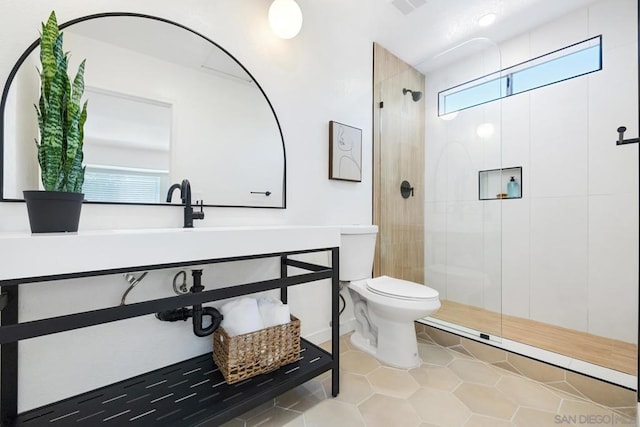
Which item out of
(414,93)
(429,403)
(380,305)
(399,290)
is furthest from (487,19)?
(429,403)

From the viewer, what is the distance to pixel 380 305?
5.53 feet

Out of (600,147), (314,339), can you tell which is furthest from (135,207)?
(600,147)

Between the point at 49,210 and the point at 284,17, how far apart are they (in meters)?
1.48

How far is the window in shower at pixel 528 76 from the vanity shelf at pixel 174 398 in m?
2.37

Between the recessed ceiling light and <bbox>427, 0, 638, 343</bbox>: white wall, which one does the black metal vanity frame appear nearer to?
<bbox>427, 0, 638, 343</bbox>: white wall

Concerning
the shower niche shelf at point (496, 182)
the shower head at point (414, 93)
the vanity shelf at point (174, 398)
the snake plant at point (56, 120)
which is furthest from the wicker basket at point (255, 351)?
the shower head at point (414, 93)

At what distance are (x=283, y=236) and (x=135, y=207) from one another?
26.3 inches

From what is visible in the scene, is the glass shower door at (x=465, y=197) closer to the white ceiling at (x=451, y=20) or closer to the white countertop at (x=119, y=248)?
the white ceiling at (x=451, y=20)

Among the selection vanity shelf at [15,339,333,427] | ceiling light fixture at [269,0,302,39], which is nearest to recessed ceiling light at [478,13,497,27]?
ceiling light fixture at [269,0,302,39]

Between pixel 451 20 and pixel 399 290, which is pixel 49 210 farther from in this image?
pixel 451 20

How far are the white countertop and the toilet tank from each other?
719 millimetres

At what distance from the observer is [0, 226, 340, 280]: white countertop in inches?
27.5

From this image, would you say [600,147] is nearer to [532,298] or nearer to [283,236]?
[532,298]

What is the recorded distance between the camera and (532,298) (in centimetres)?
220
